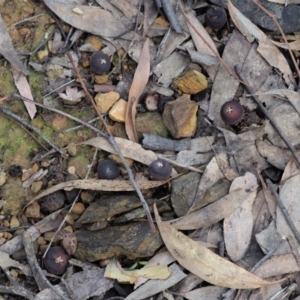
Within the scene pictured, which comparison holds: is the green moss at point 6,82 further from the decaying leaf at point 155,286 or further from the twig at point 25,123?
the decaying leaf at point 155,286

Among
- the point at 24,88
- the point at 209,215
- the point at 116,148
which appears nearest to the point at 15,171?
the point at 24,88

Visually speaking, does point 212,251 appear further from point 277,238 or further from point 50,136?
point 50,136

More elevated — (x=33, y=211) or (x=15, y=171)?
(x=15, y=171)

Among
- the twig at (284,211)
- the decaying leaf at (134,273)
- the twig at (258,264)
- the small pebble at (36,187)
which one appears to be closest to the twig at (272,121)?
the twig at (284,211)

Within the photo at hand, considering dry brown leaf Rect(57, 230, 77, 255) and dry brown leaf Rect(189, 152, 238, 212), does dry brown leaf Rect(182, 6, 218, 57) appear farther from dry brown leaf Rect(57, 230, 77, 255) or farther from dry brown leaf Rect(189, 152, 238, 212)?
dry brown leaf Rect(57, 230, 77, 255)

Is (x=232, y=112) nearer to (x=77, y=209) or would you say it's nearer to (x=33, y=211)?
(x=77, y=209)

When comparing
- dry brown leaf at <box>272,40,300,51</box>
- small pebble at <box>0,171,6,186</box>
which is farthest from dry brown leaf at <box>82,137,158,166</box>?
dry brown leaf at <box>272,40,300,51</box>
